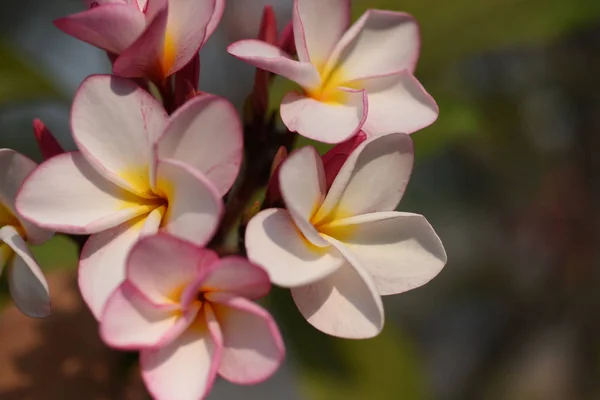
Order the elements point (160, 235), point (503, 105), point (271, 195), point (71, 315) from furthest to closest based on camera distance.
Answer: point (503, 105), point (71, 315), point (271, 195), point (160, 235)

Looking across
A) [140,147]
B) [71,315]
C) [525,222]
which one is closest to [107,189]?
[140,147]

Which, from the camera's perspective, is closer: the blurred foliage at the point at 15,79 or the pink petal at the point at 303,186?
the pink petal at the point at 303,186

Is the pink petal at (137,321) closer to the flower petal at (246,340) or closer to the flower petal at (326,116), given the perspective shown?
the flower petal at (246,340)

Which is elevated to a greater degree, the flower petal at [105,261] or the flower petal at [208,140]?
the flower petal at [208,140]

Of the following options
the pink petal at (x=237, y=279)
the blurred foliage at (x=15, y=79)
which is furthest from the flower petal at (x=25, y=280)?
the blurred foliage at (x=15, y=79)

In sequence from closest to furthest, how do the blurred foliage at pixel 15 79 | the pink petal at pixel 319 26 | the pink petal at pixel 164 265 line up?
the pink petal at pixel 164 265
the pink petal at pixel 319 26
the blurred foliage at pixel 15 79

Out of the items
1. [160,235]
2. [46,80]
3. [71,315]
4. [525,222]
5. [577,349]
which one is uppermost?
[160,235]

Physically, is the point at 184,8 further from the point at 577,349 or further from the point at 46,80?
the point at 577,349
